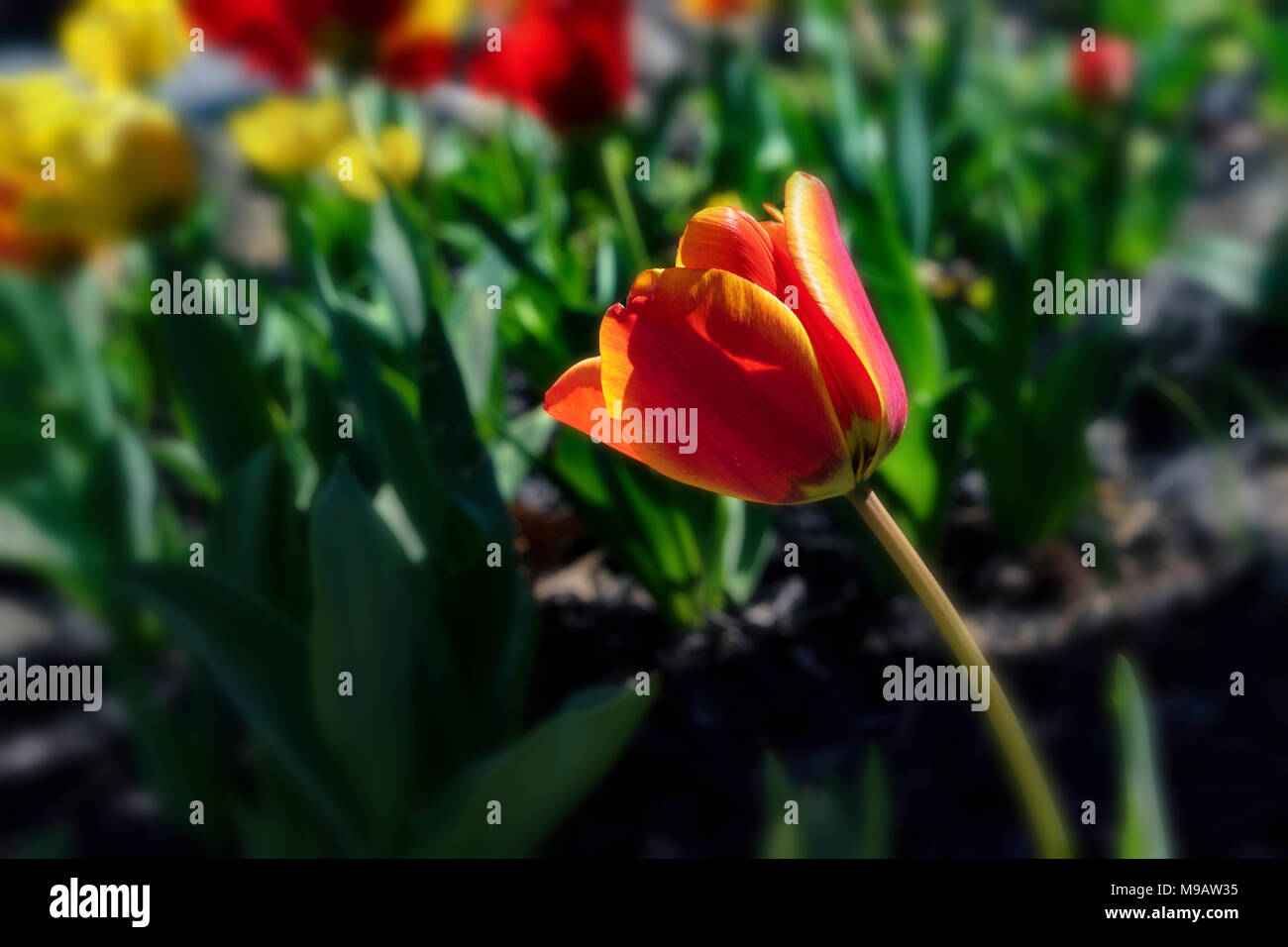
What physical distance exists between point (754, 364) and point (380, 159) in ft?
2.52

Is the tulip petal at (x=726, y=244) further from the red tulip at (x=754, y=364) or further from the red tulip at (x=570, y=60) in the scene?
the red tulip at (x=570, y=60)

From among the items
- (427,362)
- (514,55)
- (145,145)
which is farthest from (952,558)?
(145,145)

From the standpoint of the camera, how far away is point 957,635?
380mm

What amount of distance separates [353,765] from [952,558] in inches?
18.4

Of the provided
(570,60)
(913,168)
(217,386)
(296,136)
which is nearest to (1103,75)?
(913,168)

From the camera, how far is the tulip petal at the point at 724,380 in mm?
354

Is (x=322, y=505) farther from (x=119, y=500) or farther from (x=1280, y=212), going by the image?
Result: (x=1280, y=212)

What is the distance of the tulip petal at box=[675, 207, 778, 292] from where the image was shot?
0.36 metres

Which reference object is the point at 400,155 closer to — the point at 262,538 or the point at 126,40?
the point at 126,40

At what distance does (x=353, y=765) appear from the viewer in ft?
1.83

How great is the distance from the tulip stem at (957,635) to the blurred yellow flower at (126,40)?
1012mm

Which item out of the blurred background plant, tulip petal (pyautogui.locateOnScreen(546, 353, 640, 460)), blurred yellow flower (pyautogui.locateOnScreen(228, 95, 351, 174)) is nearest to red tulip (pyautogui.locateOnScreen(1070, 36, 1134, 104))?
the blurred background plant
